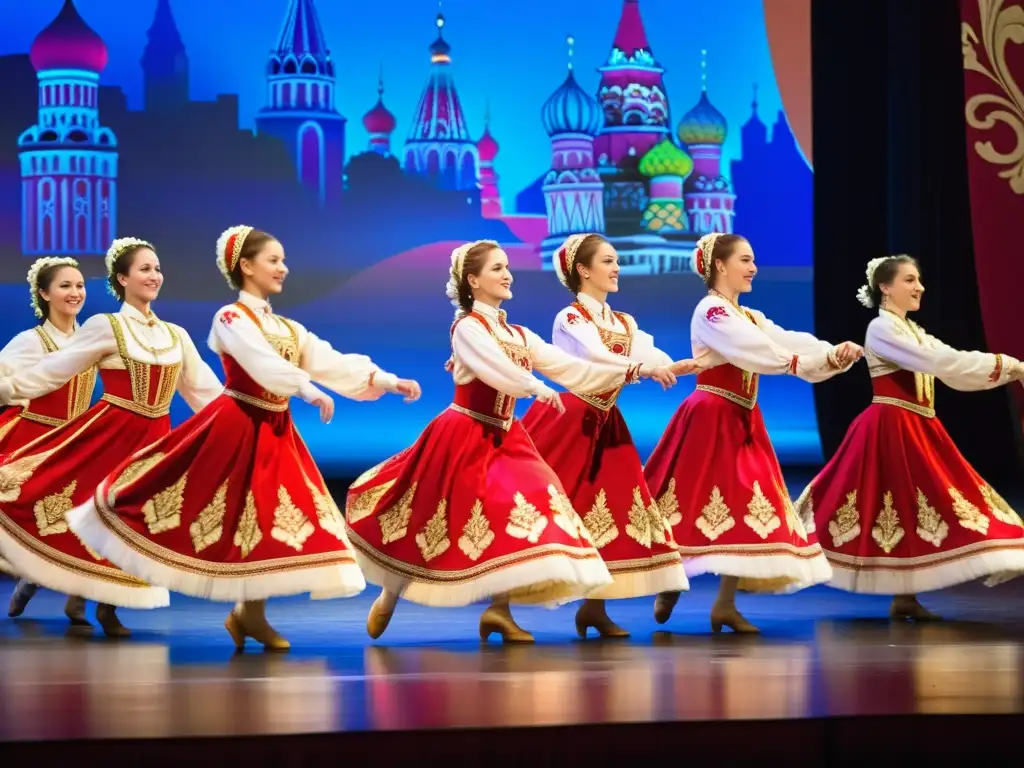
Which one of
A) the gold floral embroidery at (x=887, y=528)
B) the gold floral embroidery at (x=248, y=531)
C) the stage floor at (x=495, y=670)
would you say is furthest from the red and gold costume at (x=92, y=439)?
the gold floral embroidery at (x=887, y=528)

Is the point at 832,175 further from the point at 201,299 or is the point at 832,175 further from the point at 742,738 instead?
the point at 742,738

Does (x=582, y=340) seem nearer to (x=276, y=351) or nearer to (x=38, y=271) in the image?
(x=276, y=351)

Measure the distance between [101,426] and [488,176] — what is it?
4.14 metres

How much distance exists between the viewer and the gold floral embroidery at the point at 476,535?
14.9 ft

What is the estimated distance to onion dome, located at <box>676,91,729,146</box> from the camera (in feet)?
29.4

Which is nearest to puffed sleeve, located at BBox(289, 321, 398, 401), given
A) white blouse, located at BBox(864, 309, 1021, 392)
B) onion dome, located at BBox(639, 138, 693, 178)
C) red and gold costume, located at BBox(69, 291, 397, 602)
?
red and gold costume, located at BBox(69, 291, 397, 602)

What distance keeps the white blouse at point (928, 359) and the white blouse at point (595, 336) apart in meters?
0.79

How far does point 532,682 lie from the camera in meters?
3.59

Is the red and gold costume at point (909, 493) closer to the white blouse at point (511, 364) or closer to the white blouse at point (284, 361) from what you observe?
the white blouse at point (511, 364)

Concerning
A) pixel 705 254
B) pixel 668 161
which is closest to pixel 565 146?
pixel 668 161

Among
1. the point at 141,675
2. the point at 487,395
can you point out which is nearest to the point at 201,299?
the point at 487,395

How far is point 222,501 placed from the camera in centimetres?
445

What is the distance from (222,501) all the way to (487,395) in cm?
83

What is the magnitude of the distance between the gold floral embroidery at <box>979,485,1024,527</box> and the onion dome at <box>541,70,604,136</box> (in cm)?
407
